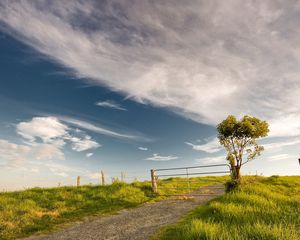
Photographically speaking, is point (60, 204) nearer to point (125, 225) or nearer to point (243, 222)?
point (125, 225)

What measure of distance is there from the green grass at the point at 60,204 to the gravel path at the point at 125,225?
4.71 feet

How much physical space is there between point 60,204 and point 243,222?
39.3ft

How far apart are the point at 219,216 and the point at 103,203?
380 inches

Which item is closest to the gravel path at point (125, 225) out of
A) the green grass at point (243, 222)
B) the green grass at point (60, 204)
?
the green grass at point (243, 222)

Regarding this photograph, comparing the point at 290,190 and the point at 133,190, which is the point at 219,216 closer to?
the point at 133,190

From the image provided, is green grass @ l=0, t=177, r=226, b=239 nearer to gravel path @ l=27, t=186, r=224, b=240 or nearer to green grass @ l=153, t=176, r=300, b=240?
gravel path @ l=27, t=186, r=224, b=240

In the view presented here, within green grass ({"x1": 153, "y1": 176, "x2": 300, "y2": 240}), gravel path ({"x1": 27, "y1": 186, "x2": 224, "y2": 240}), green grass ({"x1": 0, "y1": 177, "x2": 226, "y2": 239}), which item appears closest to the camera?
green grass ({"x1": 153, "y1": 176, "x2": 300, "y2": 240})

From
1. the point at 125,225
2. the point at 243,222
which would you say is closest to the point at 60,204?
the point at 125,225

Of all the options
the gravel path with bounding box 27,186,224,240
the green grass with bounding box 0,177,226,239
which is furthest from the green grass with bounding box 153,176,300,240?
the green grass with bounding box 0,177,226,239

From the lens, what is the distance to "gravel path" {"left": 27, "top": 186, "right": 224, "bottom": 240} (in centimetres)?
953

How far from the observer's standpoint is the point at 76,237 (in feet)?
32.4

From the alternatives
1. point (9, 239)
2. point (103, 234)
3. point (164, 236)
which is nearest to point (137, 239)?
point (164, 236)

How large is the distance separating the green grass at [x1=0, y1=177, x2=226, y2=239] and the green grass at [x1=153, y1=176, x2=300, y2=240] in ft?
21.1

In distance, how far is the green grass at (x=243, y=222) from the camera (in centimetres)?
628
